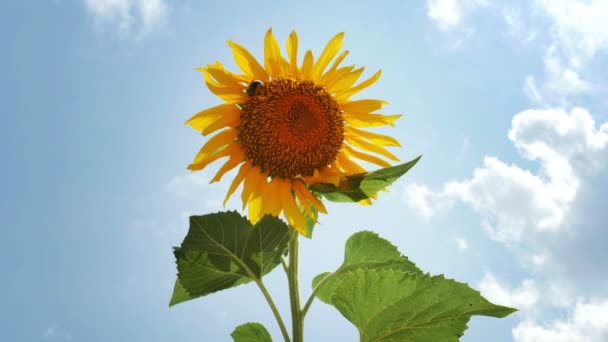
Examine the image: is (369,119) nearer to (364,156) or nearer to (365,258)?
(364,156)

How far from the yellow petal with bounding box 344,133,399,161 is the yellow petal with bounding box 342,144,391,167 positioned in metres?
0.05

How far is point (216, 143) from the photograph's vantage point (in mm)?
3717

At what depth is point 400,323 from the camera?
3.53 metres

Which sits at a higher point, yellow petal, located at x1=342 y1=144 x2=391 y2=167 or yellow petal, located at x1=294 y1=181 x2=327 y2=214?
yellow petal, located at x1=342 y1=144 x2=391 y2=167

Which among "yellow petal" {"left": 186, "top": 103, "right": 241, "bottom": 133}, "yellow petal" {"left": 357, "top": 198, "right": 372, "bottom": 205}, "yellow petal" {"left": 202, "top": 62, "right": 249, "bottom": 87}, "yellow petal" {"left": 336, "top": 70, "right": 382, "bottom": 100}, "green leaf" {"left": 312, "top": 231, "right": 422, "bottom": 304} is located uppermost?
"yellow petal" {"left": 336, "top": 70, "right": 382, "bottom": 100}

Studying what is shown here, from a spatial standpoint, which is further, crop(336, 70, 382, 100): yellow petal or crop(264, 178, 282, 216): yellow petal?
crop(336, 70, 382, 100): yellow petal

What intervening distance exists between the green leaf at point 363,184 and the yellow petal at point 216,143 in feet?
2.29

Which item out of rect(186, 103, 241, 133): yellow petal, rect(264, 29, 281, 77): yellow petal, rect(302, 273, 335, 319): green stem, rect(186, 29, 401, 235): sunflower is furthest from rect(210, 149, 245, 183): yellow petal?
rect(302, 273, 335, 319): green stem

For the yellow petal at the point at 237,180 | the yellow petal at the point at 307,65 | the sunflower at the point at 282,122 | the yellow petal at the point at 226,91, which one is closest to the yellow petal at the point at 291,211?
the sunflower at the point at 282,122

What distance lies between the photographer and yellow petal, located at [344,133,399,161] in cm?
401

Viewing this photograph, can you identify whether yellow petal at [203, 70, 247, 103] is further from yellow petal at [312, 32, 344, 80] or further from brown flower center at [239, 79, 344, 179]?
yellow petal at [312, 32, 344, 80]

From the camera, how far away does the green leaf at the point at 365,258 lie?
4.09 m

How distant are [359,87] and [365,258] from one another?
46.6 inches

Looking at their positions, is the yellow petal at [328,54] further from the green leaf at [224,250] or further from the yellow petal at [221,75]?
the green leaf at [224,250]
